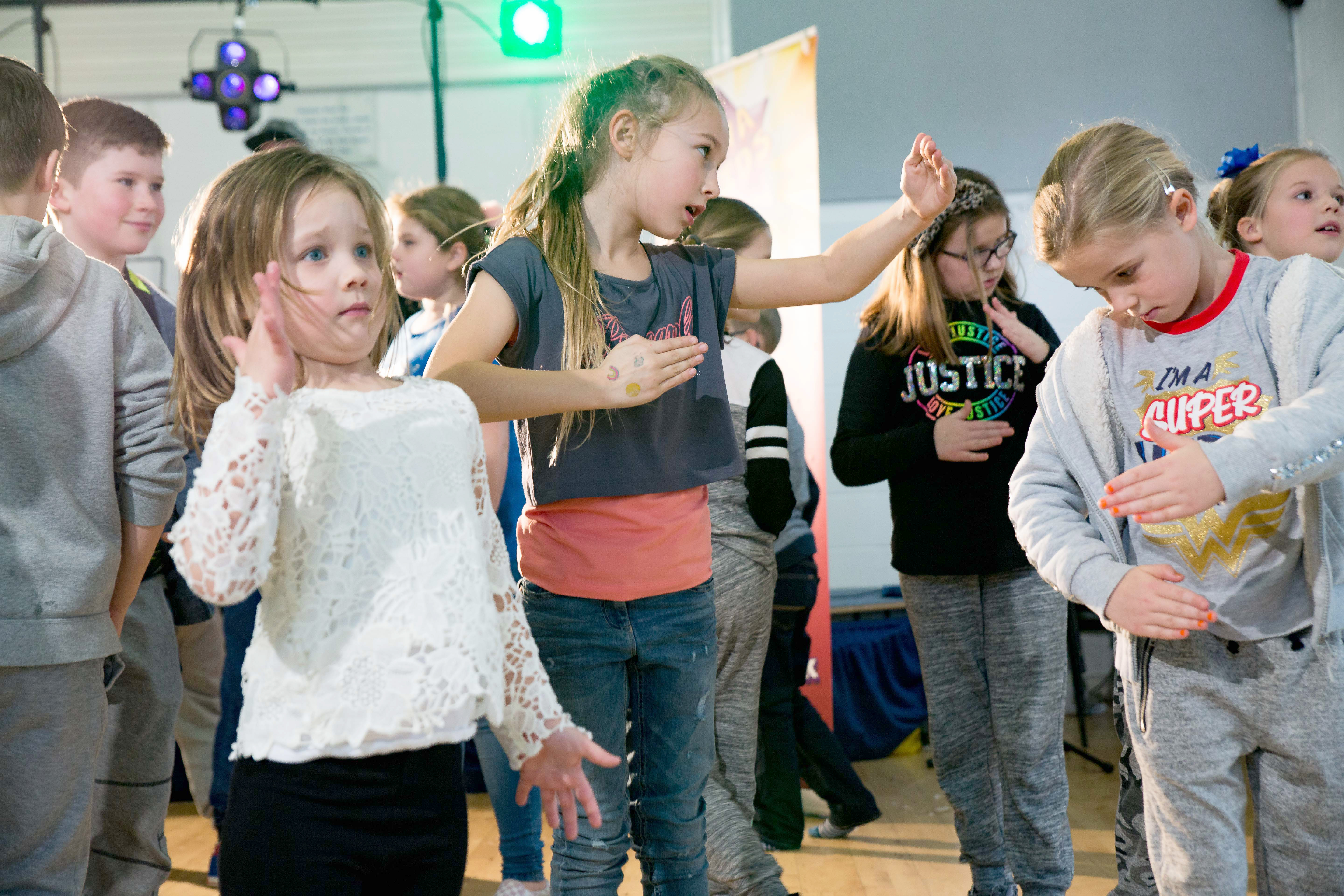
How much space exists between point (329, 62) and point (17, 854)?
520cm

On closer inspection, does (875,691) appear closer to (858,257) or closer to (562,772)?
(858,257)

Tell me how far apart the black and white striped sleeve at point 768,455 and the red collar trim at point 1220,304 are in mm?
865

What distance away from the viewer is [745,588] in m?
2.19

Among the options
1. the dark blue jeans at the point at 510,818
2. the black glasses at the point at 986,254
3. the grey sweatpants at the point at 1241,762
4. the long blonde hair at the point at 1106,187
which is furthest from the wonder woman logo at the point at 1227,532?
the dark blue jeans at the point at 510,818

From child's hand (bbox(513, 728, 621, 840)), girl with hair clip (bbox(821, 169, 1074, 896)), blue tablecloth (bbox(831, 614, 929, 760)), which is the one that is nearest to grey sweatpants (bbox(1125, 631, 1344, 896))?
girl with hair clip (bbox(821, 169, 1074, 896))

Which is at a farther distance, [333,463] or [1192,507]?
[1192,507]

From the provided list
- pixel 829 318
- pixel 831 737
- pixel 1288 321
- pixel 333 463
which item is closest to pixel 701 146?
pixel 333 463

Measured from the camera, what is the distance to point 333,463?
102 cm

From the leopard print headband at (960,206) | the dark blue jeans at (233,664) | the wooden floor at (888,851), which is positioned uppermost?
the leopard print headband at (960,206)

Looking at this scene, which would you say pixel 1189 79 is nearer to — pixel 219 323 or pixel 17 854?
pixel 219 323

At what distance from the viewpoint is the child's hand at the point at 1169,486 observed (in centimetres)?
120

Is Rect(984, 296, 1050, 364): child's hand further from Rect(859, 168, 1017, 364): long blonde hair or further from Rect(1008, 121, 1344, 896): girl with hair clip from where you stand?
Rect(1008, 121, 1344, 896): girl with hair clip

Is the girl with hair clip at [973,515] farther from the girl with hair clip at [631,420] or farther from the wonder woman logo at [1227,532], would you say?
the girl with hair clip at [631,420]

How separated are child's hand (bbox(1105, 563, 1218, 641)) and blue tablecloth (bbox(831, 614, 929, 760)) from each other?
2.49 meters
